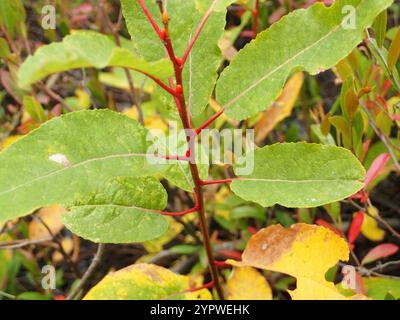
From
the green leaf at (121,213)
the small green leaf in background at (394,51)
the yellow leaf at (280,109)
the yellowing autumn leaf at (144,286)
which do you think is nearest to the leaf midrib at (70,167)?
the green leaf at (121,213)

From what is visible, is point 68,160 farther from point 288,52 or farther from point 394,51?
point 394,51

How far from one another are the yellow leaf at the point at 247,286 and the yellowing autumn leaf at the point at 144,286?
11 centimetres

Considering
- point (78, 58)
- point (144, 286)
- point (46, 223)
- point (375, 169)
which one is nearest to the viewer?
point (78, 58)


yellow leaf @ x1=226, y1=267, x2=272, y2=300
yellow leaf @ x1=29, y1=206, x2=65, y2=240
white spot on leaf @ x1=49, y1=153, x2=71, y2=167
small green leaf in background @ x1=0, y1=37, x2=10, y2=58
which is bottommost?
yellow leaf @ x1=226, y1=267, x2=272, y2=300

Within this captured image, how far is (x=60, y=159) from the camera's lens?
725mm

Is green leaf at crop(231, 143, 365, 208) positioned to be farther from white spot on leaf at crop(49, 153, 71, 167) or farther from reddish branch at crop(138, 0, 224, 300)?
white spot on leaf at crop(49, 153, 71, 167)

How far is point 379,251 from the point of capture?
4.36ft

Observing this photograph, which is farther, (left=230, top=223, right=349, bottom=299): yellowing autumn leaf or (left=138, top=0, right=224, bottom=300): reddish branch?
(left=230, top=223, right=349, bottom=299): yellowing autumn leaf

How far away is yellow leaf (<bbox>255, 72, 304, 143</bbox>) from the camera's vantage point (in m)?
1.50

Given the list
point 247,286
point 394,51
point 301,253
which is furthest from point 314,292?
point 394,51

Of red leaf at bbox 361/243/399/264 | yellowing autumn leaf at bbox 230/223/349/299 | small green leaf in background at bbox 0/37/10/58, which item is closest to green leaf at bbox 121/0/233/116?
yellowing autumn leaf at bbox 230/223/349/299

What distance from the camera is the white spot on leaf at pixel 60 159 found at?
0.72m

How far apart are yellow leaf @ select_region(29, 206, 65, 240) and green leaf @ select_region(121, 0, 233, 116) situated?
3.11 feet

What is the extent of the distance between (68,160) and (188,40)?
10.8 inches
